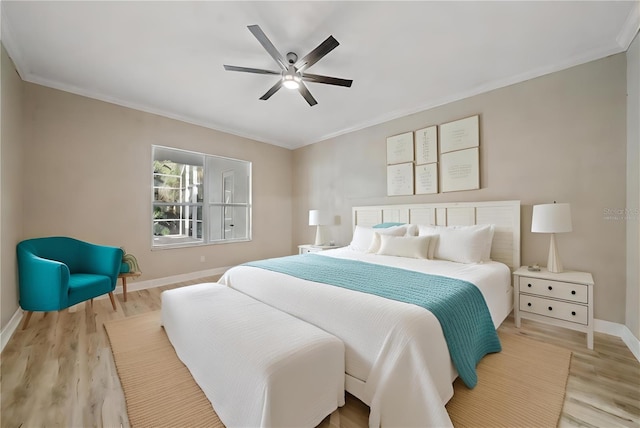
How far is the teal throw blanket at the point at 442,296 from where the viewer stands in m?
1.56

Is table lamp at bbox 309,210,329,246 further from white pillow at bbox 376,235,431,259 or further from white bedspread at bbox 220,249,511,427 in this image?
white bedspread at bbox 220,249,511,427

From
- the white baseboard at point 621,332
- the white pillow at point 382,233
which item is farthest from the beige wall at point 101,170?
the white baseboard at point 621,332

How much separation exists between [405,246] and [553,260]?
1359 millimetres

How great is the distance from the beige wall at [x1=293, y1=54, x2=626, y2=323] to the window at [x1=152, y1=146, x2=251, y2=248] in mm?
3540

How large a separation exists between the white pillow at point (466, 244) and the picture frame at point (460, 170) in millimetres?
654

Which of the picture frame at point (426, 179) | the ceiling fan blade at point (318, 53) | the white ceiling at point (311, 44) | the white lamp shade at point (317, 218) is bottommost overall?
the white lamp shade at point (317, 218)

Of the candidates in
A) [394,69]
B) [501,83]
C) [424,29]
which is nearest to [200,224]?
[394,69]

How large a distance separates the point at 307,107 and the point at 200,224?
Answer: 2.75 m

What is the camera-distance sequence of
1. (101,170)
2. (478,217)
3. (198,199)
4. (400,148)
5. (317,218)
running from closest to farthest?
1. (478,217)
2. (101,170)
3. (400,148)
4. (198,199)
5. (317,218)

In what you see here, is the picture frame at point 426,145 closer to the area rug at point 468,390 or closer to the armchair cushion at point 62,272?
the area rug at point 468,390

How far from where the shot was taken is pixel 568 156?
2.66 m

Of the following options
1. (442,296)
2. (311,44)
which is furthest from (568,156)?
(311,44)

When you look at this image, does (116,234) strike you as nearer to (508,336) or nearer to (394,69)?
(394,69)

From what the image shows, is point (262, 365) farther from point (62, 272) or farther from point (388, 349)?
point (62, 272)
